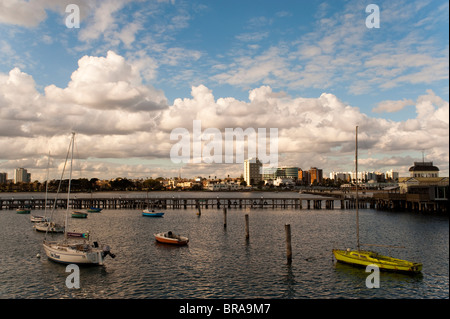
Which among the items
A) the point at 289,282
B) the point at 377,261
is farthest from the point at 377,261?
the point at 289,282

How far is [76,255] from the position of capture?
3809cm

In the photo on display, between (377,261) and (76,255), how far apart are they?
3305cm

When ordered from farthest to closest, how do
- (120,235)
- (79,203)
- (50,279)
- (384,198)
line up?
(79,203) < (384,198) < (120,235) < (50,279)

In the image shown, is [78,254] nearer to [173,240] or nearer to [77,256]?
[77,256]

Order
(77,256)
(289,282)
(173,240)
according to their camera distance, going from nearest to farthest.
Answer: (289,282) → (77,256) → (173,240)

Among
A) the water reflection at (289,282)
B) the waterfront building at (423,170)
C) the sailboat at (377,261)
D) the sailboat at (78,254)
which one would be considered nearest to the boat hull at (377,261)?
the sailboat at (377,261)

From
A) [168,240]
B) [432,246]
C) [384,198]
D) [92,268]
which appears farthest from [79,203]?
[432,246]

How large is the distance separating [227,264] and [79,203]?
106 metres

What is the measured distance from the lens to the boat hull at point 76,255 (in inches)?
1485

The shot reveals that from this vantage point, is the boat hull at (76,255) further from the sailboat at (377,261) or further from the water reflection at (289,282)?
the sailboat at (377,261)

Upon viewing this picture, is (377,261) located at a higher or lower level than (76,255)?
lower

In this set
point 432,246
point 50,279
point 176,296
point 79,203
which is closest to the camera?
point 176,296

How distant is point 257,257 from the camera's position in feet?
136
